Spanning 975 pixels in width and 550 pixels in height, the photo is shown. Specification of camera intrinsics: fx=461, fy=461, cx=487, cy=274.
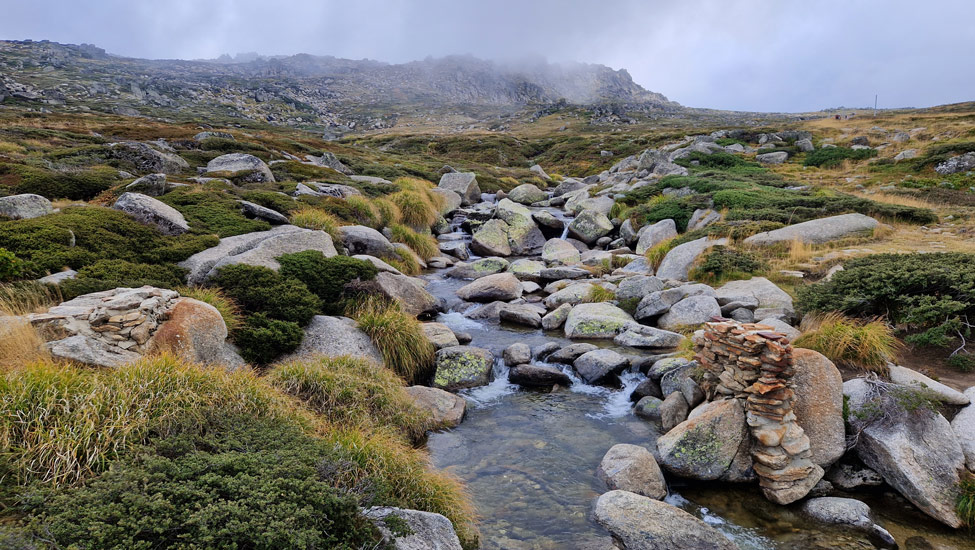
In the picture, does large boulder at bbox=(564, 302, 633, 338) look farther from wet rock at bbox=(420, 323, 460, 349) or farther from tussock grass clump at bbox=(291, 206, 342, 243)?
tussock grass clump at bbox=(291, 206, 342, 243)

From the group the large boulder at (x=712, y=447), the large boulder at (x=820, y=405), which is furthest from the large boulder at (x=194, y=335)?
the large boulder at (x=820, y=405)

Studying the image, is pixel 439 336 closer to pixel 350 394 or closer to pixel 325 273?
pixel 325 273

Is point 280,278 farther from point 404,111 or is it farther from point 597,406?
point 404,111

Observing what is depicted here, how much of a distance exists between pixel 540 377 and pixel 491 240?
1472 cm

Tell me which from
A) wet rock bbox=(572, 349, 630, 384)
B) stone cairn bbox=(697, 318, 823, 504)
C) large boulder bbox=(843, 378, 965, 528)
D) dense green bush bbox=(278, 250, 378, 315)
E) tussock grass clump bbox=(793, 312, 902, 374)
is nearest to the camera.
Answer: large boulder bbox=(843, 378, 965, 528)

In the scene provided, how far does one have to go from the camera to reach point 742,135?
5462 cm

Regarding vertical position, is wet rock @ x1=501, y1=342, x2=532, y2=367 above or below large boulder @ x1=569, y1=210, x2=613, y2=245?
below

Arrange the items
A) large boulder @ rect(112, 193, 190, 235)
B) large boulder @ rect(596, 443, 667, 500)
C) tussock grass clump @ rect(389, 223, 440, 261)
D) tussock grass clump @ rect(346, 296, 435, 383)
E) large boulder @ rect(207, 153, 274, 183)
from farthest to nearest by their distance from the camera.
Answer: large boulder @ rect(207, 153, 274, 183) → tussock grass clump @ rect(389, 223, 440, 261) → large boulder @ rect(112, 193, 190, 235) → tussock grass clump @ rect(346, 296, 435, 383) → large boulder @ rect(596, 443, 667, 500)

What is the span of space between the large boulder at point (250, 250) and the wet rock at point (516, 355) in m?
6.59

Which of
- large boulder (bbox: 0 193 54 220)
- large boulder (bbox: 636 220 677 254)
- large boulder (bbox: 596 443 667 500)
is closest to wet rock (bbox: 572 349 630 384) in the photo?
large boulder (bbox: 596 443 667 500)

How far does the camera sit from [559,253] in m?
24.5

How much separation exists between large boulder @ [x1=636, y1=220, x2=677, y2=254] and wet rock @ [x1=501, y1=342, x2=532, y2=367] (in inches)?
499

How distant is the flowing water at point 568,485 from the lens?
6.70 m

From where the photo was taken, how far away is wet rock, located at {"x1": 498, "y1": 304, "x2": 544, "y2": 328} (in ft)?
51.6
